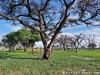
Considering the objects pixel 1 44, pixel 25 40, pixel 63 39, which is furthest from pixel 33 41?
pixel 1 44

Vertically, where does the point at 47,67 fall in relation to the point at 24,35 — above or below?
above

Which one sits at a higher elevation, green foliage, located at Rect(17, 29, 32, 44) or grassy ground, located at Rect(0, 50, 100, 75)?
grassy ground, located at Rect(0, 50, 100, 75)

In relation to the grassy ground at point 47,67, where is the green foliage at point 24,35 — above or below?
below

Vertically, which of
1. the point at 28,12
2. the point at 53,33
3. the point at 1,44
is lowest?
the point at 1,44

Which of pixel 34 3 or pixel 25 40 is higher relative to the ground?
pixel 34 3

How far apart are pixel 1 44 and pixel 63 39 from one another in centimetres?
3046

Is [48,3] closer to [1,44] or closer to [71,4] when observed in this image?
[71,4]

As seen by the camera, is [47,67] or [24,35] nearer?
[47,67]

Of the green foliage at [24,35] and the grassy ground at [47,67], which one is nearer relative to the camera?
the grassy ground at [47,67]

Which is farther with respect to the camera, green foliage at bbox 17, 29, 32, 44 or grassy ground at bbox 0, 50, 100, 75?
green foliage at bbox 17, 29, 32, 44

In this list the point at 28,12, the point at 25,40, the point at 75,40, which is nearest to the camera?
the point at 28,12

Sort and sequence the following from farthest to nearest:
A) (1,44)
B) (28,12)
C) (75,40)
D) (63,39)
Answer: (1,44) → (63,39) → (75,40) → (28,12)

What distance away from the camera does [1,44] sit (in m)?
111

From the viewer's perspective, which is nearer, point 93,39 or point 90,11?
point 90,11
